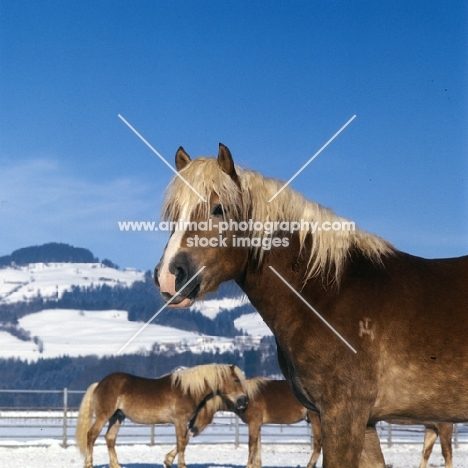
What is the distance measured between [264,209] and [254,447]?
1039 cm

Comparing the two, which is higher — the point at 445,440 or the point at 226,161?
the point at 226,161

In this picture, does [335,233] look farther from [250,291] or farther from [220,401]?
[220,401]

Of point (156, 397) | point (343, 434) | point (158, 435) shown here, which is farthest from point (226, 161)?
point (158, 435)

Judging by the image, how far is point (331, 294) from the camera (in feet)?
12.9

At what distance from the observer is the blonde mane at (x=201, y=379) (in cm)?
1380

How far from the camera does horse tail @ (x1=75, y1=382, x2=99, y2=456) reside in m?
12.8

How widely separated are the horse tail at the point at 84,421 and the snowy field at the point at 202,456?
433 millimetres

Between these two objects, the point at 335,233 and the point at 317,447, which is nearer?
the point at 335,233

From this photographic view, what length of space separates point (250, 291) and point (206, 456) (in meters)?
13.5

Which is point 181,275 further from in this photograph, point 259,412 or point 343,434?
point 259,412

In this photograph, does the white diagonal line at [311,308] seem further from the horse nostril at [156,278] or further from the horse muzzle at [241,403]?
the horse muzzle at [241,403]

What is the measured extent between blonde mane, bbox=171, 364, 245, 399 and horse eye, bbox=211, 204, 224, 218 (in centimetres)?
1027

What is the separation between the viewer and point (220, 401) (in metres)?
14.3

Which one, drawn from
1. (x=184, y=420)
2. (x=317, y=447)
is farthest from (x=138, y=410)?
(x=317, y=447)
